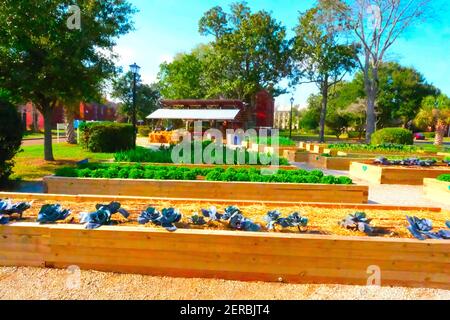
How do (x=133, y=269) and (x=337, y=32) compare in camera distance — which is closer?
(x=133, y=269)

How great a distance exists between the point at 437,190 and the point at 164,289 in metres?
7.68

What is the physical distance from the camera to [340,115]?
152 feet

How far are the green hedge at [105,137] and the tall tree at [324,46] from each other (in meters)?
22.9

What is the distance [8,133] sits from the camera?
23.1 ft

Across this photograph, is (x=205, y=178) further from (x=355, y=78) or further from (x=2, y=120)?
(x=355, y=78)

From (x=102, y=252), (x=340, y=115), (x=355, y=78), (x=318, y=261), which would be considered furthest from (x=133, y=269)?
(x=355, y=78)

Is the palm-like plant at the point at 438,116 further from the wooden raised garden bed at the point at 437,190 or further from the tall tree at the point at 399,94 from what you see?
the wooden raised garden bed at the point at 437,190

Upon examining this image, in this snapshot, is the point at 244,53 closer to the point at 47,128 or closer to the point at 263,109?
the point at 263,109

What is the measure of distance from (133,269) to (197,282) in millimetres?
720

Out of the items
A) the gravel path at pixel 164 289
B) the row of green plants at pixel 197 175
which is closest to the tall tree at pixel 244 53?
the row of green plants at pixel 197 175

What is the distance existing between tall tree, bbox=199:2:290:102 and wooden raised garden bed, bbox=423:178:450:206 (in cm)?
2697

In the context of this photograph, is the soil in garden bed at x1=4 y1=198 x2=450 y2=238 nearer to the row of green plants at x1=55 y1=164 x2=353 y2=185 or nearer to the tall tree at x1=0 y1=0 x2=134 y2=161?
the row of green plants at x1=55 y1=164 x2=353 y2=185

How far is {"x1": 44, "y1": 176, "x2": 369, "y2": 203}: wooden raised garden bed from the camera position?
639cm

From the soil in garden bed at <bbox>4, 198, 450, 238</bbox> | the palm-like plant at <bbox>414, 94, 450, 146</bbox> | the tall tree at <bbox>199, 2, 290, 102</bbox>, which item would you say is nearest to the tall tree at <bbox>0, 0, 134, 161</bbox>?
the soil in garden bed at <bbox>4, 198, 450, 238</bbox>
